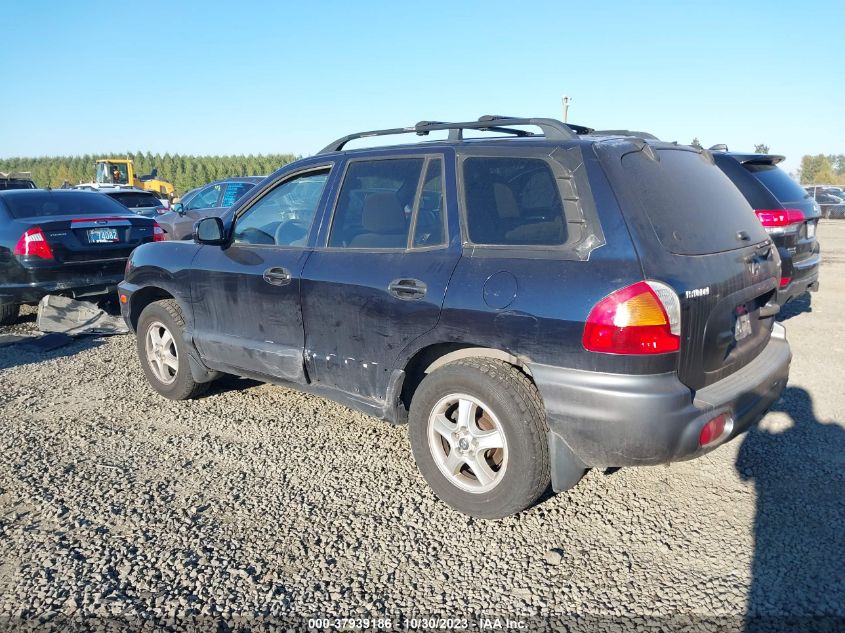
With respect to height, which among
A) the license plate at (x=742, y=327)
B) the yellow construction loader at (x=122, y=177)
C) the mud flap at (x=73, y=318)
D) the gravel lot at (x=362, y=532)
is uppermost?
the yellow construction loader at (x=122, y=177)

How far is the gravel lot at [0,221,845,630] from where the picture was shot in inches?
100

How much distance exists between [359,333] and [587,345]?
1.36m

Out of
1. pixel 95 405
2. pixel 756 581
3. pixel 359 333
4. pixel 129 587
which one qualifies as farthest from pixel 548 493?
pixel 95 405

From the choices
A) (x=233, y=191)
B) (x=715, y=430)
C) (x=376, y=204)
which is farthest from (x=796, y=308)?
(x=233, y=191)

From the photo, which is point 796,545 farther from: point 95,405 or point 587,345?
point 95,405

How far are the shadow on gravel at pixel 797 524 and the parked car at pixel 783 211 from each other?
225cm

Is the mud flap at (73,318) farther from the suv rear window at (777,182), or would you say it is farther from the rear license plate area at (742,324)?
the suv rear window at (777,182)

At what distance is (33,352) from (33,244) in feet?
4.19

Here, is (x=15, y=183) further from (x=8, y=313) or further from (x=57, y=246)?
(x=57, y=246)

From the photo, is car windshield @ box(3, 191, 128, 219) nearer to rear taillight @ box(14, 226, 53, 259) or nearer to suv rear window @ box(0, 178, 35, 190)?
rear taillight @ box(14, 226, 53, 259)

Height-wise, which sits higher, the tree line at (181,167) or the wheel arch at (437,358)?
the tree line at (181,167)

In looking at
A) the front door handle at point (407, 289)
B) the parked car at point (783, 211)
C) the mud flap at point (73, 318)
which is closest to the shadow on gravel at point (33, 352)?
the mud flap at point (73, 318)

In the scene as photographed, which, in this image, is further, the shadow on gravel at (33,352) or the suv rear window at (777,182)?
the suv rear window at (777,182)

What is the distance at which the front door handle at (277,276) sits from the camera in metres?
3.92
